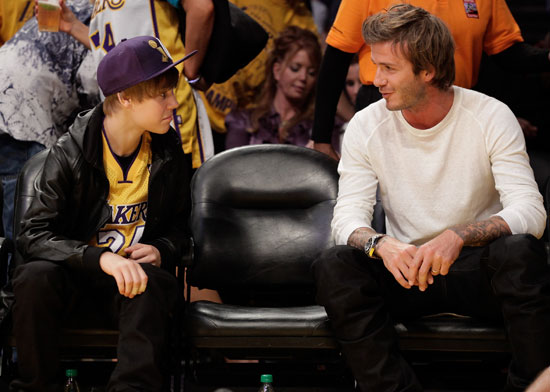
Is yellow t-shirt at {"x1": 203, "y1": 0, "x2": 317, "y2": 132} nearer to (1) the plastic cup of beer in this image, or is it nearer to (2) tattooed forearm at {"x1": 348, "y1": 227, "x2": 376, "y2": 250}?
(1) the plastic cup of beer

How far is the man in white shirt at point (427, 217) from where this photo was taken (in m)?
2.66

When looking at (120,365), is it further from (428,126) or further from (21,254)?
(428,126)

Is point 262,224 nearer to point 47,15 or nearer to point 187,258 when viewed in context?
point 187,258

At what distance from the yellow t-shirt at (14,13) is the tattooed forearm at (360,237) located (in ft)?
7.35

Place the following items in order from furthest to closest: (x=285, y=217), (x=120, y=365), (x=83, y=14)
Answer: (x=83, y=14)
(x=285, y=217)
(x=120, y=365)

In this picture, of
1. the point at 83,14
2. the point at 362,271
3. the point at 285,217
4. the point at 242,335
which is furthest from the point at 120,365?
the point at 83,14

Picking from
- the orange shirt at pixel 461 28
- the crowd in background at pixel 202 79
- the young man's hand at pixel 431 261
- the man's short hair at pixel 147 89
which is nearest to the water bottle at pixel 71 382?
the crowd in background at pixel 202 79

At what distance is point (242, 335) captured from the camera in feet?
9.37

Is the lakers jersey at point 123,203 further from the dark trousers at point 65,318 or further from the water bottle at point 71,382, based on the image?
the water bottle at point 71,382

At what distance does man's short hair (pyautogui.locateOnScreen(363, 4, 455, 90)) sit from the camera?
3.03 meters

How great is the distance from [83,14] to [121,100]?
1183mm

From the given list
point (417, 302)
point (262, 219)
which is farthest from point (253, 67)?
point (417, 302)

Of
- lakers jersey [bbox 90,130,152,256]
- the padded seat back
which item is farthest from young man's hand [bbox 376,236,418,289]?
lakers jersey [bbox 90,130,152,256]

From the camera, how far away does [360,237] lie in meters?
2.95
